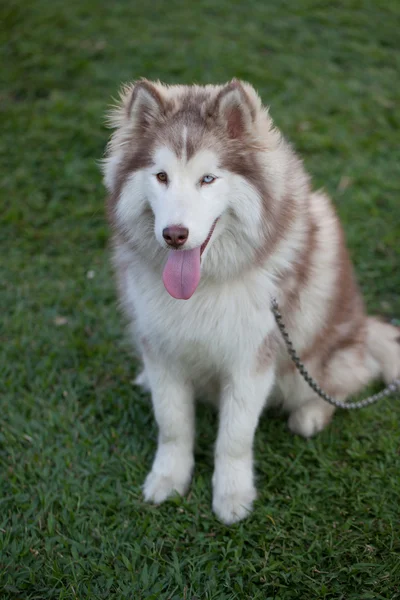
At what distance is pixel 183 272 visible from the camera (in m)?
2.48

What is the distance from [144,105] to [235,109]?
0.39 m

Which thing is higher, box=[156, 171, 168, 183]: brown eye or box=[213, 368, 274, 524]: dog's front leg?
box=[156, 171, 168, 183]: brown eye

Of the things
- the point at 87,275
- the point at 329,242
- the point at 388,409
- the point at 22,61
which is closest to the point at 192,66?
the point at 22,61

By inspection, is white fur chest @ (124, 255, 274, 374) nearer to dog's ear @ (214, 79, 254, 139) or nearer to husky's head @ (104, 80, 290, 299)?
husky's head @ (104, 80, 290, 299)

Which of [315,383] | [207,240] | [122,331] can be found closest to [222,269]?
[207,240]

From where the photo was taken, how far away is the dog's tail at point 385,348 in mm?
3621

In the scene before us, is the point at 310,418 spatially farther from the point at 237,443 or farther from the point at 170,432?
the point at 170,432

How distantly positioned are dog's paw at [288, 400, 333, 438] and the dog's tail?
487 mm

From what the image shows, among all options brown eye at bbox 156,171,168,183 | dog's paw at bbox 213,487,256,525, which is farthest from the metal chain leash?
brown eye at bbox 156,171,168,183

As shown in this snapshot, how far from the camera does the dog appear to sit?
2422 mm

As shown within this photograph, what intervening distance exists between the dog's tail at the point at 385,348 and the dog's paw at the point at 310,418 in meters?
0.49

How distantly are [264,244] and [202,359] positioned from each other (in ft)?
2.05

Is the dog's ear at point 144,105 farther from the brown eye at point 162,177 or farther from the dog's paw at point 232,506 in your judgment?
the dog's paw at point 232,506

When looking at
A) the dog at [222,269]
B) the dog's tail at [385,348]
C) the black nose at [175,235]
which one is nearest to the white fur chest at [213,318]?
the dog at [222,269]
